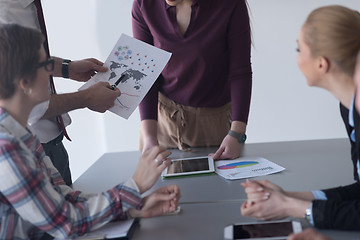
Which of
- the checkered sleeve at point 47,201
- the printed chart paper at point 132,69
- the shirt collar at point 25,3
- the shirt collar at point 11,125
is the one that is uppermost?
the shirt collar at point 25,3

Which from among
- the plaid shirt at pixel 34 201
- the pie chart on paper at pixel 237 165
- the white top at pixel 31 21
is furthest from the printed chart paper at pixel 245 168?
the white top at pixel 31 21

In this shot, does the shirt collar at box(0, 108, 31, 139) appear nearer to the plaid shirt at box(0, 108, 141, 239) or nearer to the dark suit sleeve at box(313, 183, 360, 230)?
the plaid shirt at box(0, 108, 141, 239)

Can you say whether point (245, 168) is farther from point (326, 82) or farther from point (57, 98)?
point (57, 98)

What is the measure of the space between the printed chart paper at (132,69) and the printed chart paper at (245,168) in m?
0.40

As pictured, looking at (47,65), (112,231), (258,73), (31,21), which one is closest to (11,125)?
(47,65)

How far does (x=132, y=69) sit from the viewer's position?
5.28 feet

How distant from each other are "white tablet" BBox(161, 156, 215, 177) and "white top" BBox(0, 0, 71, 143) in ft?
1.48

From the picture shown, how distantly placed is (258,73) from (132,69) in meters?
1.79

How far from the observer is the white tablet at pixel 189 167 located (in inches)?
59.2

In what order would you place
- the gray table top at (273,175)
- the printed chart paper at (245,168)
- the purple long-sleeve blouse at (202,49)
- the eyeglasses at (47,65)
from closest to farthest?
the eyeglasses at (47,65) → the gray table top at (273,175) → the printed chart paper at (245,168) → the purple long-sleeve blouse at (202,49)

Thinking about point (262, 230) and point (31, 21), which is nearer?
point (262, 230)

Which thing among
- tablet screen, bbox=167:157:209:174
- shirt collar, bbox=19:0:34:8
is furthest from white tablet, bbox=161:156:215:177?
shirt collar, bbox=19:0:34:8

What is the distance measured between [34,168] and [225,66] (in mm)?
1005

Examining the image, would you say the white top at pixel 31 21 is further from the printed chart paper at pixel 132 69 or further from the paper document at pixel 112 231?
the paper document at pixel 112 231
